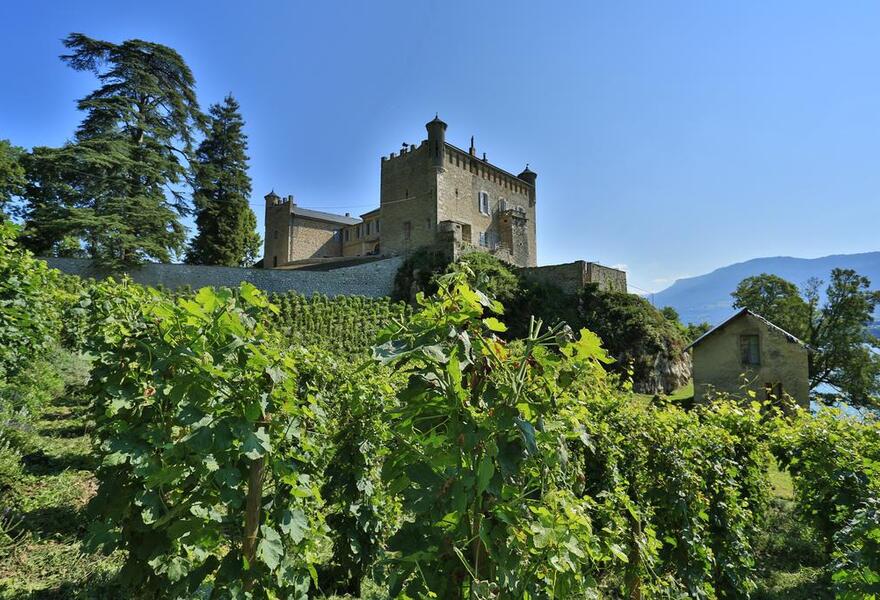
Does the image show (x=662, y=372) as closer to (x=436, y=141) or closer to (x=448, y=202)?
(x=448, y=202)

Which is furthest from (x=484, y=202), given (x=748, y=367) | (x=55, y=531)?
(x=55, y=531)

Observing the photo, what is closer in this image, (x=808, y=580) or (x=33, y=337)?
(x=808, y=580)

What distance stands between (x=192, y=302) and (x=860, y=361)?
35.4 metres

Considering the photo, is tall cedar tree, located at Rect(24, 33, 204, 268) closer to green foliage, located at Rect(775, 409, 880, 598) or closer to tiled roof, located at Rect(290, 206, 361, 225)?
tiled roof, located at Rect(290, 206, 361, 225)

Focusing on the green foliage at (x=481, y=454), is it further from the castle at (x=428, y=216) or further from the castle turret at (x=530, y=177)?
the castle turret at (x=530, y=177)

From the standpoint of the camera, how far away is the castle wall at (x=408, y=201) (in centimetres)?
2750

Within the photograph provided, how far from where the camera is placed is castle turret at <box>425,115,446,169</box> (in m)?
27.6

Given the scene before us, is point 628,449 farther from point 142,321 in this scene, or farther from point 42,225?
point 42,225

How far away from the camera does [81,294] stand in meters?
4.23

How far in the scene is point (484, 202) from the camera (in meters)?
31.7

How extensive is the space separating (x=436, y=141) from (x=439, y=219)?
524 centimetres

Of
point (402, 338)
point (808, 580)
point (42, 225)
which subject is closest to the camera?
point (402, 338)

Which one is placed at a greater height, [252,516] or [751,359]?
[252,516]

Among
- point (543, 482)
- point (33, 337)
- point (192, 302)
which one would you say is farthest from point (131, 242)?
point (543, 482)
